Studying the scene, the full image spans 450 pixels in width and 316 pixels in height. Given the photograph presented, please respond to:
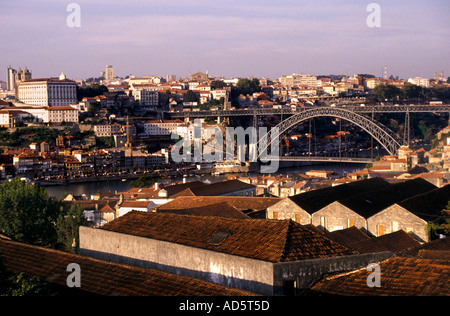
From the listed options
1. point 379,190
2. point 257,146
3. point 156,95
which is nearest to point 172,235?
point 379,190

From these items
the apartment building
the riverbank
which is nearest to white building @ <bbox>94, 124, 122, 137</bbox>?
the riverbank

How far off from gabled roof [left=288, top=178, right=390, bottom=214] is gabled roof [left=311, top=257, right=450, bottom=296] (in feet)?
14.3

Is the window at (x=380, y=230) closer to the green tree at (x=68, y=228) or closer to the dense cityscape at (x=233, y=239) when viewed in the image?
the dense cityscape at (x=233, y=239)

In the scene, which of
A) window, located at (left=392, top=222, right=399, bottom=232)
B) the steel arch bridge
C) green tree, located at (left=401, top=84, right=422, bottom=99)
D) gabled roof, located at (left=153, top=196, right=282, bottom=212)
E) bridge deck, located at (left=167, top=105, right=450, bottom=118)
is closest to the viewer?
window, located at (left=392, top=222, right=399, bottom=232)

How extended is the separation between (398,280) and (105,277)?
1.85 meters

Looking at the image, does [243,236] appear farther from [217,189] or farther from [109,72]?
[109,72]

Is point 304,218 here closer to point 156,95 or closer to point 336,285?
point 336,285

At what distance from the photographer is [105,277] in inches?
186

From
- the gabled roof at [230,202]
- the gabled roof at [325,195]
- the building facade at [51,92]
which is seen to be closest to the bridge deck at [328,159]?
the building facade at [51,92]

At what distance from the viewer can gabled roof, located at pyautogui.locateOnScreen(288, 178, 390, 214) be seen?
8.92m

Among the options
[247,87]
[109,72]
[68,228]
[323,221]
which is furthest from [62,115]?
[109,72]

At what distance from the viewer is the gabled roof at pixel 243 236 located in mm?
4738

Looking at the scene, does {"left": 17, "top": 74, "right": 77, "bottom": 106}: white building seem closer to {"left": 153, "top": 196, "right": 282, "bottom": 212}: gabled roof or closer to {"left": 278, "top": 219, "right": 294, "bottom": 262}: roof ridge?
{"left": 153, "top": 196, "right": 282, "bottom": 212}: gabled roof
